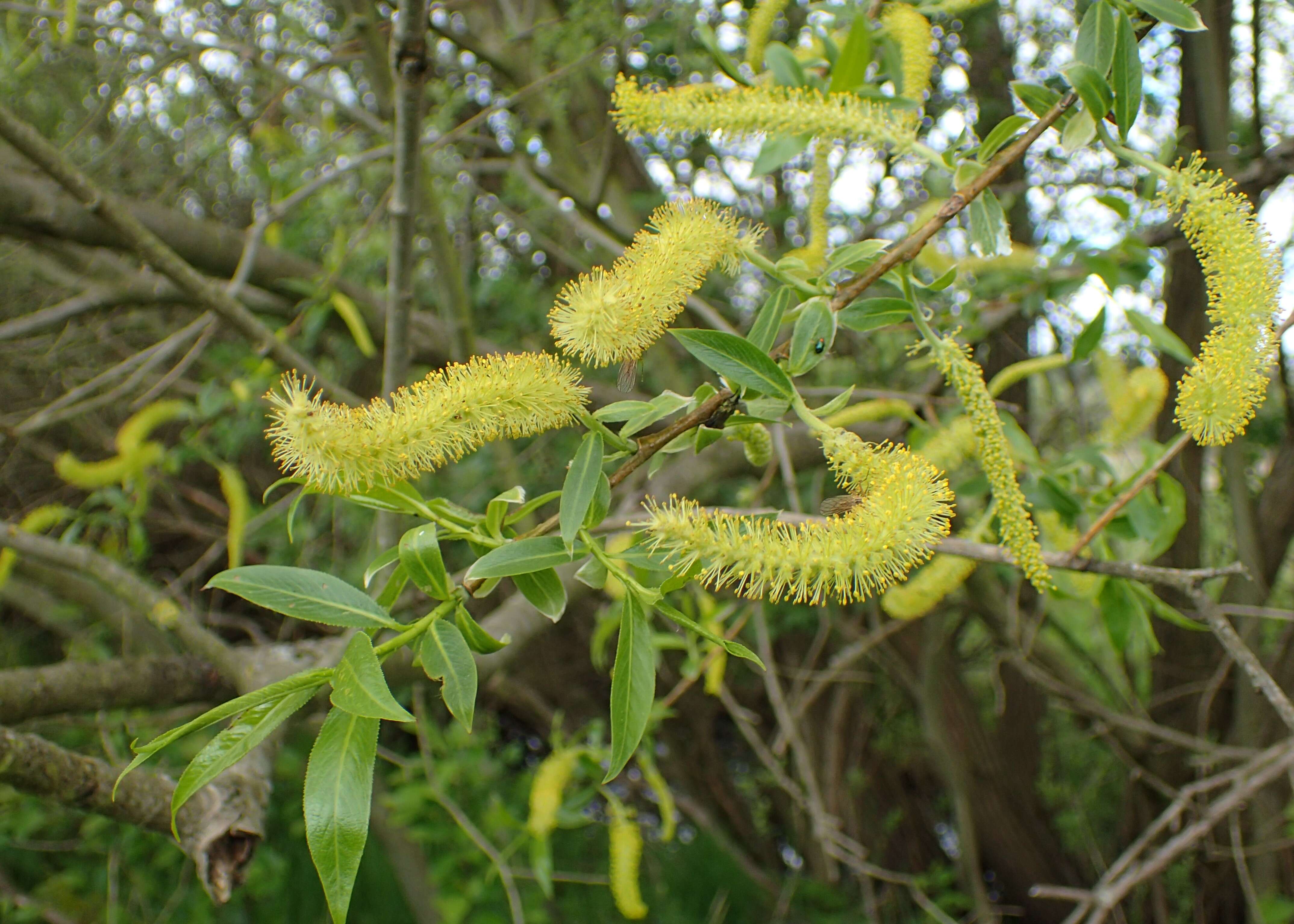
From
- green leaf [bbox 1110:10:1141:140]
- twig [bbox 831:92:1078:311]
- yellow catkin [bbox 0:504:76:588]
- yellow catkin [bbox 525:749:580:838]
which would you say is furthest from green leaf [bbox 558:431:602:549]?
yellow catkin [bbox 0:504:76:588]

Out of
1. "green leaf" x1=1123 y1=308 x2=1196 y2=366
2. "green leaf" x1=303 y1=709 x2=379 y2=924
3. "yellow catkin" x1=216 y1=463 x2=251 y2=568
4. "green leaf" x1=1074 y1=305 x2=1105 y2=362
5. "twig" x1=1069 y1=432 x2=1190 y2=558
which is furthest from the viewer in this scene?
"yellow catkin" x1=216 y1=463 x2=251 y2=568

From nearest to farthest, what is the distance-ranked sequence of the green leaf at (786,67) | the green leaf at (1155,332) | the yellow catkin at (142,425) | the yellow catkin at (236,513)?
the green leaf at (786,67), the green leaf at (1155,332), the yellow catkin at (236,513), the yellow catkin at (142,425)

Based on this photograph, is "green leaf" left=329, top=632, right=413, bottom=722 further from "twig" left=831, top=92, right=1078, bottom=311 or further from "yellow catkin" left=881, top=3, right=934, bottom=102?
"yellow catkin" left=881, top=3, right=934, bottom=102

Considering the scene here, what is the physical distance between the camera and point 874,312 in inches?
27.0

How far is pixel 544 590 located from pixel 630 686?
0.13 metres

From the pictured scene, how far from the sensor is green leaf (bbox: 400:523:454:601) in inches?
22.6

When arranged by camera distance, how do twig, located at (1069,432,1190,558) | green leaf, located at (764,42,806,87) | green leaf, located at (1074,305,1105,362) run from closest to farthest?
1. twig, located at (1069,432,1190,558)
2. green leaf, located at (764,42,806,87)
3. green leaf, located at (1074,305,1105,362)

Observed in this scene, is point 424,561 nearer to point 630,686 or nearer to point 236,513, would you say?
point 630,686

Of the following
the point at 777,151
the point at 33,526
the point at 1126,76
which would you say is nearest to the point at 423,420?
the point at 777,151

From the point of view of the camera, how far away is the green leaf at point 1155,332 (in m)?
1.06

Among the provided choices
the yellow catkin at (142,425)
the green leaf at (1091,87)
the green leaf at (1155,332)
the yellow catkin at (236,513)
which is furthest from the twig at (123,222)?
the green leaf at (1155,332)

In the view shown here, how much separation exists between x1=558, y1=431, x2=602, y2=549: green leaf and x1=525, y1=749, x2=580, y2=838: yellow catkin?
114 cm

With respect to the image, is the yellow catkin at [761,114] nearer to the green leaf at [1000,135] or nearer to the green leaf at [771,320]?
the green leaf at [1000,135]

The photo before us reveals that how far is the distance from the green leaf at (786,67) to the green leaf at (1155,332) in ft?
1.80
